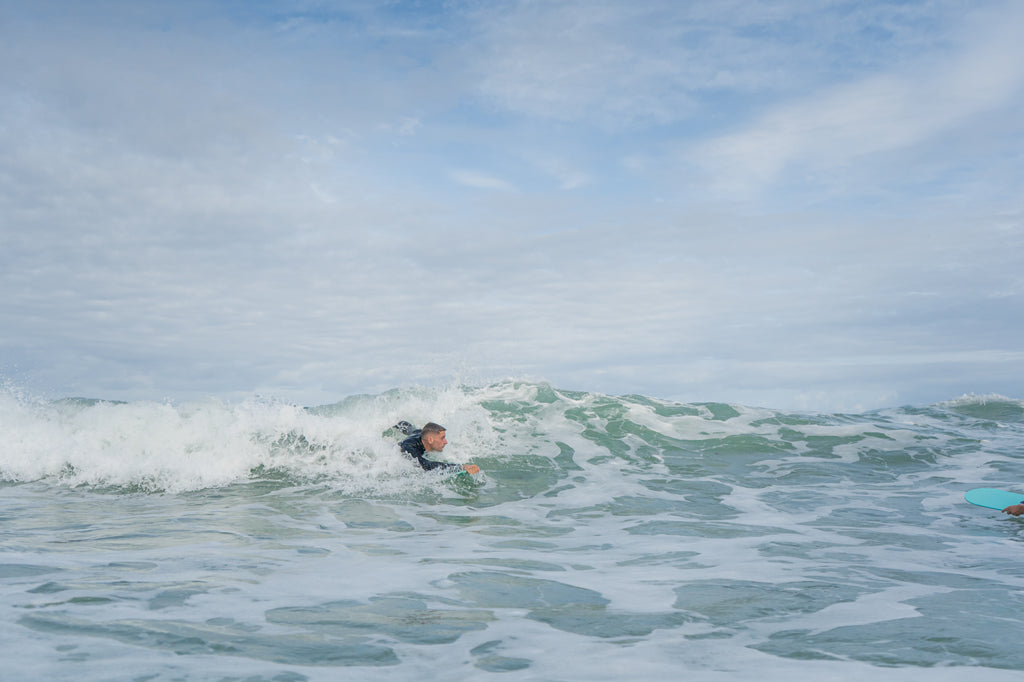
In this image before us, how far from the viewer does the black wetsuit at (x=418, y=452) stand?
11.9 metres

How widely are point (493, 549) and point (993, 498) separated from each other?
749 cm

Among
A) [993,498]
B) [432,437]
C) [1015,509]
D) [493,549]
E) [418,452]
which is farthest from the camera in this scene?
[418,452]

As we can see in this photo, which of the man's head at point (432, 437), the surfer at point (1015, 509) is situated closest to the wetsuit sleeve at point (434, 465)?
the man's head at point (432, 437)

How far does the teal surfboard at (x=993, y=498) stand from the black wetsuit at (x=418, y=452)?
792 cm

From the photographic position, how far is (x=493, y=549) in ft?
23.2

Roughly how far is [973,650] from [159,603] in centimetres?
531

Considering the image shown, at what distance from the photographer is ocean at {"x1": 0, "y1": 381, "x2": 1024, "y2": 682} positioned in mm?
4020

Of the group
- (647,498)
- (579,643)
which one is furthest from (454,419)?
(579,643)

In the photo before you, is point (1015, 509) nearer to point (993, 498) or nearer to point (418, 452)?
point (993, 498)

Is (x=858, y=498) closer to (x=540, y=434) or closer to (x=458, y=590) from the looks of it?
(x=540, y=434)

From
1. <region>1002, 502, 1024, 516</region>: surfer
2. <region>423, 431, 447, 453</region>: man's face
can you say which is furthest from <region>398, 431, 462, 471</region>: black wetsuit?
<region>1002, 502, 1024, 516</region>: surfer

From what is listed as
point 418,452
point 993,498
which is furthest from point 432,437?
point 993,498

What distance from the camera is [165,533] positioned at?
25.3 feet

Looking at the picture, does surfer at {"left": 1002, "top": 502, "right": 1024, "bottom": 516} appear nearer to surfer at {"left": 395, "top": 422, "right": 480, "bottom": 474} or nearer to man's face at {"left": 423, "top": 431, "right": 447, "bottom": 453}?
surfer at {"left": 395, "top": 422, "right": 480, "bottom": 474}
